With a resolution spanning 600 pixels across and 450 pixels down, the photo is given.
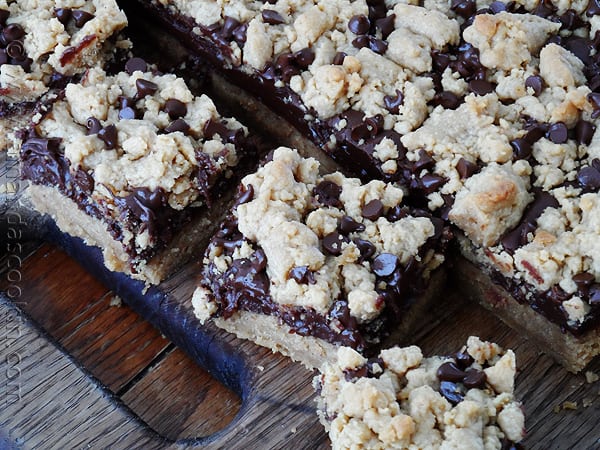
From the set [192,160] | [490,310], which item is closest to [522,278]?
[490,310]

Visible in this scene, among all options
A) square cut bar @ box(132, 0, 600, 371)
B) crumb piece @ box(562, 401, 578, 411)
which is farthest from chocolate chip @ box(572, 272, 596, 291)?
crumb piece @ box(562, 401, 578, 411)

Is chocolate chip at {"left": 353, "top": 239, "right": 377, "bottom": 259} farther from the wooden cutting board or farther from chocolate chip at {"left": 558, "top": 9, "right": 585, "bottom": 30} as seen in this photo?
chocolate chip at {"left": 558, "top": 9, "right": 585, "bottom": 30}

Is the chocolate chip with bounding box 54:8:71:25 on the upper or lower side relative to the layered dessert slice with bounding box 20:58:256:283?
upper

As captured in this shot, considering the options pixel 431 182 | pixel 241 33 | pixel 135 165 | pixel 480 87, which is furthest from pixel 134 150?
pixel 480 87

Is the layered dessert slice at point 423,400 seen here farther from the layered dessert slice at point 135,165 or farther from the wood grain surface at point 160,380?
the layered dessert slice at point 135,165

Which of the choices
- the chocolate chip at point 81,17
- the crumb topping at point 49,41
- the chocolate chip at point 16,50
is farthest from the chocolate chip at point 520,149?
the chocolate chip at point 16,50

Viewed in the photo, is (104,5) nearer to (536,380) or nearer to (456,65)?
(456,65)
